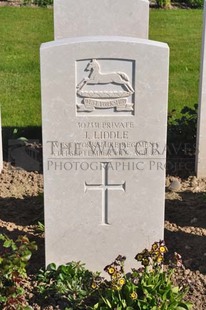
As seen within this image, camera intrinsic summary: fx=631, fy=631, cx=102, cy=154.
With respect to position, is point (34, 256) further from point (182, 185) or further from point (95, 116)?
point (182, 185)

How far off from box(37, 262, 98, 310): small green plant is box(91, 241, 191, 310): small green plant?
11cm

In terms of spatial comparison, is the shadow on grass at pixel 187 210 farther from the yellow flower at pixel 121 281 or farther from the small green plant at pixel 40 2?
the small green plant at pixel 40 2

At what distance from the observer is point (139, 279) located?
14.0 feet

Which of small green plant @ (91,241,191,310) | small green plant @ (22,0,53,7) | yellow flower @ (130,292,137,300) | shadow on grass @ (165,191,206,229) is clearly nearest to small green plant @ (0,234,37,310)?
small green plant @ (91,241,191,310)

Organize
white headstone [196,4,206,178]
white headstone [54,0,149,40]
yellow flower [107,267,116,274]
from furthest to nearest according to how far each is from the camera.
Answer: white headstone [54,0,149,40] < white headstone [196,4,206,178] < yellow flower [107,267,116,274]

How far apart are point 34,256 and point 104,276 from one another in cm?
62

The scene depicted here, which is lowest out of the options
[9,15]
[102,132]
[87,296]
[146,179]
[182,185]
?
[87,296]

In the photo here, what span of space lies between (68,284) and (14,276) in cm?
39

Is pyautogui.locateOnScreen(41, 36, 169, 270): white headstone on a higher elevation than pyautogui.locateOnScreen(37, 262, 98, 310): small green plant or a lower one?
higher

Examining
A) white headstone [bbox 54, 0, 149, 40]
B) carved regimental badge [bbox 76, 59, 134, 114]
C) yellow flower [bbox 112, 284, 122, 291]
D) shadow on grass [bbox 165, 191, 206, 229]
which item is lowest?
yellow flower [bbox 112, 284, 122, 291]

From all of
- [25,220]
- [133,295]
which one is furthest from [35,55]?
[133,295]

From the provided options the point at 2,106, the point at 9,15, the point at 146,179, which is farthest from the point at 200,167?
the point at 9,15

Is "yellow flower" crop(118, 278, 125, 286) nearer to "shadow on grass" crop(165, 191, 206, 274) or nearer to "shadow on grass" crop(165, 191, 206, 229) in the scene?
"shadow on grass" crop(165, 191, 206, 274)

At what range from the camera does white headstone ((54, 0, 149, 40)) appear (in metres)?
6.51
